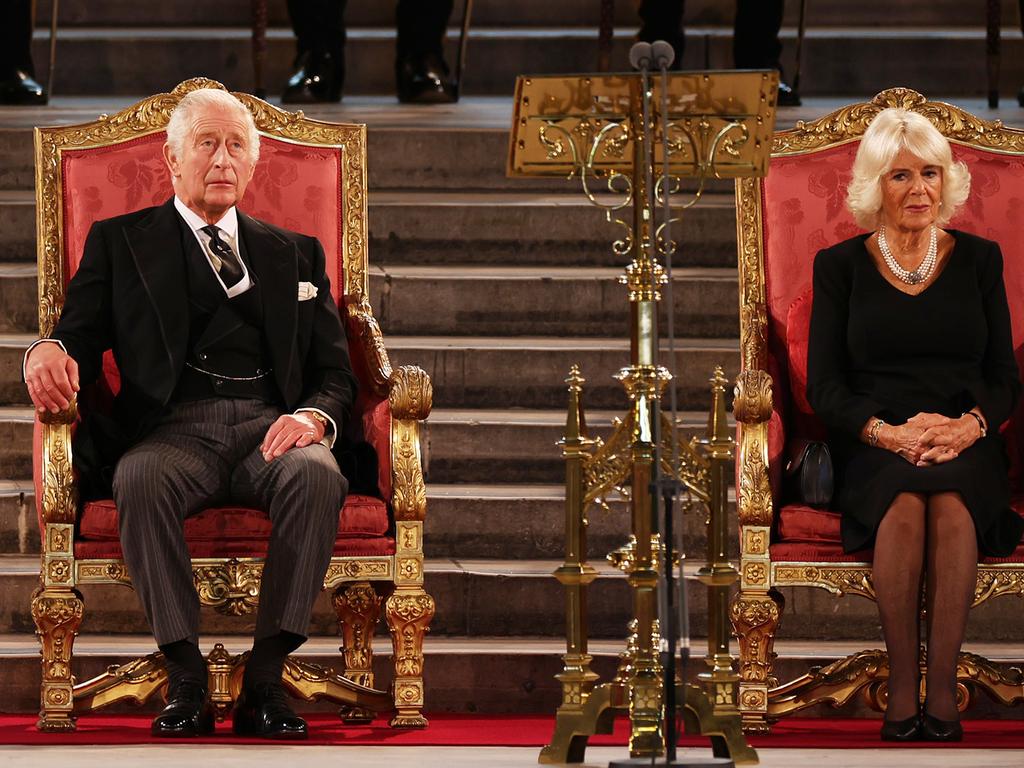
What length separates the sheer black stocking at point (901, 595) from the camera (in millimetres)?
3871

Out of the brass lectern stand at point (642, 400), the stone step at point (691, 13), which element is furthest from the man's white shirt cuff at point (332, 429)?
the stone step at point (691, 13)

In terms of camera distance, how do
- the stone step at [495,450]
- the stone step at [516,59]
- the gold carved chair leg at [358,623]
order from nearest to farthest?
the gold carved chair leg at [358,623] → the stone step at [495,450] → the stone step at [516,59]

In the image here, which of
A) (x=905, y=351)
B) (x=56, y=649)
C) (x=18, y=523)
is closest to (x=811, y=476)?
(x=905, y=351)

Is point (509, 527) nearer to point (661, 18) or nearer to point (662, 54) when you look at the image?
point (662, 54)

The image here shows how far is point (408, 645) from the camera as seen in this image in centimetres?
406

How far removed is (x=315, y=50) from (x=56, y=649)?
10.9 ft

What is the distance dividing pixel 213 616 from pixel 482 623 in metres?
0.63

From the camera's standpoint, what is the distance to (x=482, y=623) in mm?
4648

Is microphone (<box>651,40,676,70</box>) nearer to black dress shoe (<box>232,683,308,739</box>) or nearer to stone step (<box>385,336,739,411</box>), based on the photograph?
black dress shoe (<box>232,683,308,739</box>)

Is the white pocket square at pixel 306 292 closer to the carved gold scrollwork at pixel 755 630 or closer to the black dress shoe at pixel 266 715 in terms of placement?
the black dress shoe at pixel 266 715

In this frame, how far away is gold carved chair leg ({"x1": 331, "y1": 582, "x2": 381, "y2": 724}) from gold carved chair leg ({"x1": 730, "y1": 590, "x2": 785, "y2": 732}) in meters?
0.80

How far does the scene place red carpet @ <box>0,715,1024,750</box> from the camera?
3857 mm

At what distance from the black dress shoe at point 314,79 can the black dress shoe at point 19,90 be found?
33.5 inches

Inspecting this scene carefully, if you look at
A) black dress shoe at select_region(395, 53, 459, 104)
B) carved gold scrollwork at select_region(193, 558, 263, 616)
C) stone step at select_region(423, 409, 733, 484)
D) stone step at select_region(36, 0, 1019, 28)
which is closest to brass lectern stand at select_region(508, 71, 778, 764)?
carved gold scrollwork at select_region(193, 558, 263, 616)
